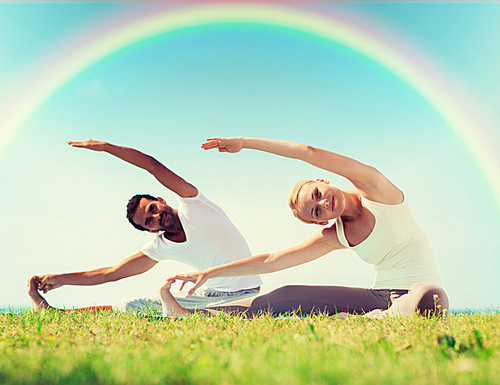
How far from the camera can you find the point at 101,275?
5.99m

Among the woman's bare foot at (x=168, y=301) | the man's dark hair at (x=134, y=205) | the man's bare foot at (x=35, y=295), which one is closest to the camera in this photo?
the woman's bare foot at (x=168, y=301)

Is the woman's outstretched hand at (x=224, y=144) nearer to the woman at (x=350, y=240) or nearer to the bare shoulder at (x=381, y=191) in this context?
the woman at (x=350, y=240)

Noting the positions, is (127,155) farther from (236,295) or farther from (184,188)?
(236,295)

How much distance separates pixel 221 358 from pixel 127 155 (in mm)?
3827

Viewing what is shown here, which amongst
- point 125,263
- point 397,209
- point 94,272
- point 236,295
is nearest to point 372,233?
point 397,209

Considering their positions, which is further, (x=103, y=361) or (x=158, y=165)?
(x=158, y=165)

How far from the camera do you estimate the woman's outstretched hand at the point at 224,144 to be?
4.41m

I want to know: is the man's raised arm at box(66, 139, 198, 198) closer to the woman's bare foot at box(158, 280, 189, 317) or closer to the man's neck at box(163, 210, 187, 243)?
the man's neck at box(163, 210, 187, 243)

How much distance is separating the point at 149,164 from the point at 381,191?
3122 millimetres

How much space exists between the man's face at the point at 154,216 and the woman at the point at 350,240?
1.57m

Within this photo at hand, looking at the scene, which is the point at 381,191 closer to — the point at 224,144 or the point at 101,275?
the point at 224,144

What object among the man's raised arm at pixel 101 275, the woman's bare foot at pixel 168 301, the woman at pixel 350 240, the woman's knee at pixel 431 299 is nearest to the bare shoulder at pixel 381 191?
the woman at pixel 350 240

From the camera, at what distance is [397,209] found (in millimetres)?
4305

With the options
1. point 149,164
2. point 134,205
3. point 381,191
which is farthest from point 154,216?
point 381,191
